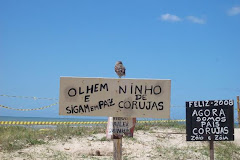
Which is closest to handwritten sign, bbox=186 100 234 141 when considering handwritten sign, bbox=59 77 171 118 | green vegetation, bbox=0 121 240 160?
handwritten sign, bbox=59 77 171 118

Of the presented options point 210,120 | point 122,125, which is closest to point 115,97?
point 122,125

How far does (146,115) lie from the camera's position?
16.8ft

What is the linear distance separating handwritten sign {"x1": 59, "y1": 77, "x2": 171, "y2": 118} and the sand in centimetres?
341

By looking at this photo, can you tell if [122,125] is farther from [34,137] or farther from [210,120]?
[34,137]

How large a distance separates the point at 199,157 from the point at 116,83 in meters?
4.72

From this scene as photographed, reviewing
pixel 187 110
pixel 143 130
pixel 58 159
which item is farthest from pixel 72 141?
pixel 187 110

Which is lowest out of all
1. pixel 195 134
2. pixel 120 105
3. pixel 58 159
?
pixel 58 159

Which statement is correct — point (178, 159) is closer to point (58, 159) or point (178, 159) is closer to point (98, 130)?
point (58, 159)

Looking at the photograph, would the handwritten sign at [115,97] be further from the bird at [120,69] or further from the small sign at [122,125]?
the bird at [120,69]

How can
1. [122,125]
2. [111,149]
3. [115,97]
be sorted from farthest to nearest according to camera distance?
[111,149] < [122,125] < [115,97]

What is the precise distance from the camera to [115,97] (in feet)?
16.8

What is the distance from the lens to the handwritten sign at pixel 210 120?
21.9 ft

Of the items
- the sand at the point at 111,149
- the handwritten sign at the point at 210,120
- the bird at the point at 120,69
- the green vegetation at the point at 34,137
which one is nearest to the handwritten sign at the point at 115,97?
the bird at the point at 120,69

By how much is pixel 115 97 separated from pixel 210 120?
242cm
